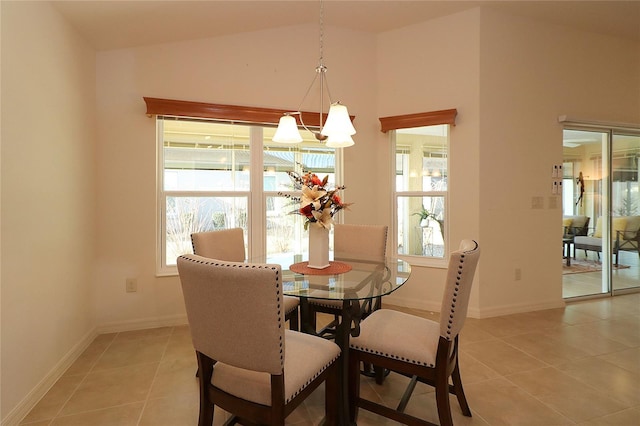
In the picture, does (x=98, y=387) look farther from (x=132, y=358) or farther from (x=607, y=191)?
(x=607, y=191)

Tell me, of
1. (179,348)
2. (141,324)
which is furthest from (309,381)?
(141,324)

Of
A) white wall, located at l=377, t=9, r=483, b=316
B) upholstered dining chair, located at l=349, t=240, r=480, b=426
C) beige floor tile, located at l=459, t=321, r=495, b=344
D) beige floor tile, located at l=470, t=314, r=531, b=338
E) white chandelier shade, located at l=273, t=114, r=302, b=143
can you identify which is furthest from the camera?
white wall, located at l=377, t=9, r=483, b=316

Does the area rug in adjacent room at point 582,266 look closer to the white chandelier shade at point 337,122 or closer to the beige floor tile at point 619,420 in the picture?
the beige floor tile at point 619,420

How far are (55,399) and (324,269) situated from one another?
180 centimetres

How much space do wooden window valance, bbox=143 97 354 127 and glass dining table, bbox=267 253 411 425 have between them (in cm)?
160

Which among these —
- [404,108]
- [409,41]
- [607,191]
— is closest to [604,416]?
[404,108]

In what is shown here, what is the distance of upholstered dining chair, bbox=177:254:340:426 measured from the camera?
117cm

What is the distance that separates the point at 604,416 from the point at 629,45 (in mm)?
4198

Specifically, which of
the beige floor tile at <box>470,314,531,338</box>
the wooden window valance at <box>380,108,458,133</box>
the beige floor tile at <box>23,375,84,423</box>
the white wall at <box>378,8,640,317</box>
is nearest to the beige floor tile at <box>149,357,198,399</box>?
the beige floor tile at <box>23,375,84,423</box>

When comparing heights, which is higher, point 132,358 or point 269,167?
point 269,167

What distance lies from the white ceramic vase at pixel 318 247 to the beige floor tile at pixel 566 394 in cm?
147

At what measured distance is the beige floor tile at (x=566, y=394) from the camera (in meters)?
1.87

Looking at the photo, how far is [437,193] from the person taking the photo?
3.51m

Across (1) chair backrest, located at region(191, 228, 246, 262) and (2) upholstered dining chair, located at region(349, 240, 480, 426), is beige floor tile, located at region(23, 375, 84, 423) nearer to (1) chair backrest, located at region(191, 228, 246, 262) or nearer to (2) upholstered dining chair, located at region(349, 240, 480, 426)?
(1) chair backrest, located at region(191, 228, 246, 262)
